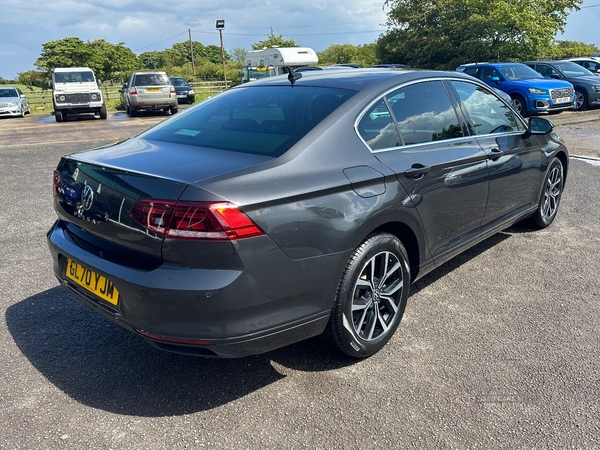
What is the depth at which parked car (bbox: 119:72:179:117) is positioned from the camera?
20.2 metres

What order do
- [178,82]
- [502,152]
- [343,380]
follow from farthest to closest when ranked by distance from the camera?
[178,82], [502,152], [343,380]

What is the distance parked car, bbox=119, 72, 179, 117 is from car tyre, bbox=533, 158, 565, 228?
17.6 meters

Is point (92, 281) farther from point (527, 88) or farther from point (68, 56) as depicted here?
point (68, 56)

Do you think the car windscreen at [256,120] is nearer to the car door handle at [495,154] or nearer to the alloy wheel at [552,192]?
the car door handle at [495,154]

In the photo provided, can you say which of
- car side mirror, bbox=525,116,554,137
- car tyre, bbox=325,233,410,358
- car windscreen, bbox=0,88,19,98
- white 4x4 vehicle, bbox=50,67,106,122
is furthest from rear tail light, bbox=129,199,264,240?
car windscreen, bbox=0,88,19,98

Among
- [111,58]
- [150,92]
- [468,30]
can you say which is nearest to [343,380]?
[150,92]

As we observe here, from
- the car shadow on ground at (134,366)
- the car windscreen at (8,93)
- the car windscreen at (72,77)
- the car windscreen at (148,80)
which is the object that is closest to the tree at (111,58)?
the car windscreen at (8,93)

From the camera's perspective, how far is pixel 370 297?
2.93m

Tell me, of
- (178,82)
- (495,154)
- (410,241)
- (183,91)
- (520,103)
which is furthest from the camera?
(178,82)

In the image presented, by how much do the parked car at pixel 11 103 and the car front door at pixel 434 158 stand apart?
77.6 feet

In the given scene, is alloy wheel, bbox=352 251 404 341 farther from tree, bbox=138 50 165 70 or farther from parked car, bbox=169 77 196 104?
tree, bbox=138 50 165 70

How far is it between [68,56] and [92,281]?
5527cm

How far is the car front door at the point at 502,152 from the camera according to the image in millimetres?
3885

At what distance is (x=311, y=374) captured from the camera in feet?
9.30
